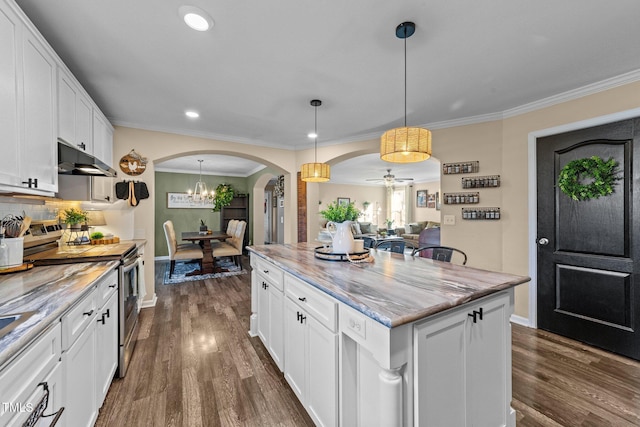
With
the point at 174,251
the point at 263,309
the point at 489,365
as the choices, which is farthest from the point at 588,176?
the point at 174,251

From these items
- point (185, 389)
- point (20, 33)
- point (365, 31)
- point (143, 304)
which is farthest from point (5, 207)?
point (365, 31)

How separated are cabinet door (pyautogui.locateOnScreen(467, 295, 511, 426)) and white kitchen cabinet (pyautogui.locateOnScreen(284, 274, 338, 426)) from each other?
0.65 meters

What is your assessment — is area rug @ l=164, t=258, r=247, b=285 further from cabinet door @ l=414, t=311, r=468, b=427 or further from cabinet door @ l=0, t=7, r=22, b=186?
cabinet door @ l=414, t=311, r=468, b=427

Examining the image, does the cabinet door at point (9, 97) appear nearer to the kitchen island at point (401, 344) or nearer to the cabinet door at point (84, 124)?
the cabinet door at point (84, 124)

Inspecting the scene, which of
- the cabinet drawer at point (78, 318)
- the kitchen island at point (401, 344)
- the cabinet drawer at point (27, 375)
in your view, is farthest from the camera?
the cabinet drawer at point (78, 318)

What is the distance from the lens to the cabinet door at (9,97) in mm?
1296

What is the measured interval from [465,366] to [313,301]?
792 millimetres

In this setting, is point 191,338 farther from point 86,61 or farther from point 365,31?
point 365,31

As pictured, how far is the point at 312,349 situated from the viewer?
1496mm

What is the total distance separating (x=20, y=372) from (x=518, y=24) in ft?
9.70

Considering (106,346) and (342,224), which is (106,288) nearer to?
(106,346)

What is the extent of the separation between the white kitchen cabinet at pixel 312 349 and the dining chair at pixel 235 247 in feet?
12.3

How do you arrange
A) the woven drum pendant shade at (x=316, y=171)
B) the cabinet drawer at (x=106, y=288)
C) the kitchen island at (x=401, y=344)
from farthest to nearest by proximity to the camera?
the woven drum pendant shade at (x=316, y=171), the cabinet drawer at (x=106, y=288), the kitchen island at (x=401, y=344)

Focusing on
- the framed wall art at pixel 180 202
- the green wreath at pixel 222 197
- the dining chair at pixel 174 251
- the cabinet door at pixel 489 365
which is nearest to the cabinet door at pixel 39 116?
the cabinet door at pixel 489 365
